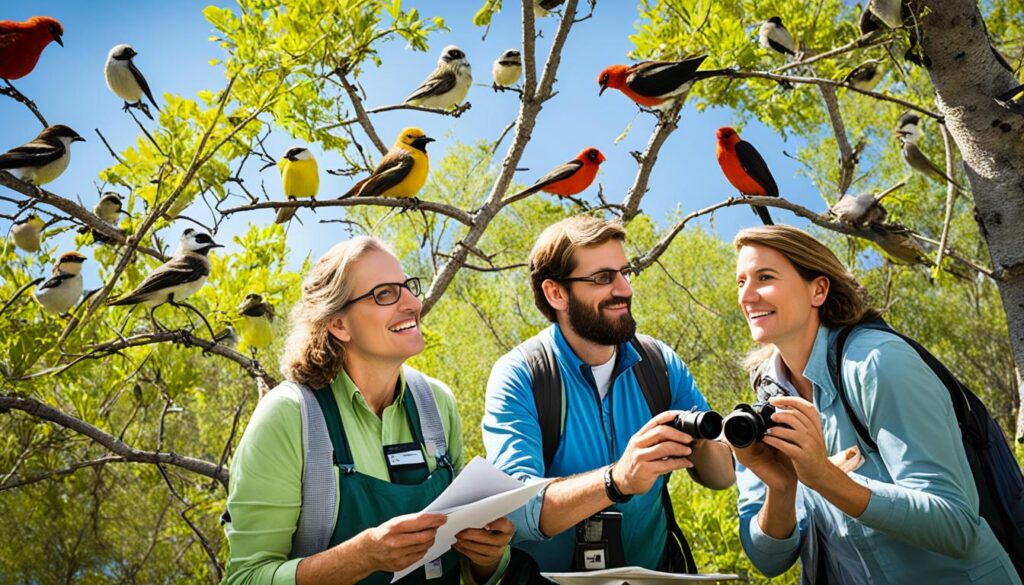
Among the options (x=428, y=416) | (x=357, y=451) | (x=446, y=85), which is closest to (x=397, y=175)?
(x=446, y=85)

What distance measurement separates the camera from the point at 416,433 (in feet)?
9.08

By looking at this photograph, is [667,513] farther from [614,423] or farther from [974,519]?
[974,519]

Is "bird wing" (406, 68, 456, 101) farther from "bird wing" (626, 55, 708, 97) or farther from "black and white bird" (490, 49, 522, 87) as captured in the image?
"bird wing" (626, 55, 708, 97)

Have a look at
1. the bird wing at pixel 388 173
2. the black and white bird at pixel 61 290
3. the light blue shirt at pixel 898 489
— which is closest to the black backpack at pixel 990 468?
the light blue shirt at pixel 898 489

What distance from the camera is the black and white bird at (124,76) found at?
19.3 feet

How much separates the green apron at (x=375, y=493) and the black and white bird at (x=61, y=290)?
379 centimetres

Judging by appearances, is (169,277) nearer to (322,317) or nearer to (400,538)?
(322,317)

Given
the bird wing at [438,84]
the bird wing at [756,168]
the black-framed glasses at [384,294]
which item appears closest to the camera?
the black-framed glasses at [384,294]

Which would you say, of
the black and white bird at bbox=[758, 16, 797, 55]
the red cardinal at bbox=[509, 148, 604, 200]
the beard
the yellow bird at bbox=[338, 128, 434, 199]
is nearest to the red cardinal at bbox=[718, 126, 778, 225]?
the red cardinal at bbox=[509, 148, 604, 200]

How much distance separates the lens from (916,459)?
2.31 m

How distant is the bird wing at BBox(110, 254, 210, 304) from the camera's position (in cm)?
507

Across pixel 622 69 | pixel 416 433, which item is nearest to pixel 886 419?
pixel 416 433

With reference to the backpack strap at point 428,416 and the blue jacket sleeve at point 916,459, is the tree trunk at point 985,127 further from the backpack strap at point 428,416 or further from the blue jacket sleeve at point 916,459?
the backpack strap at point 428,416

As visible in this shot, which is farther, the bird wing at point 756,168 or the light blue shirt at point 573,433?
the bird wing at point 756,168
